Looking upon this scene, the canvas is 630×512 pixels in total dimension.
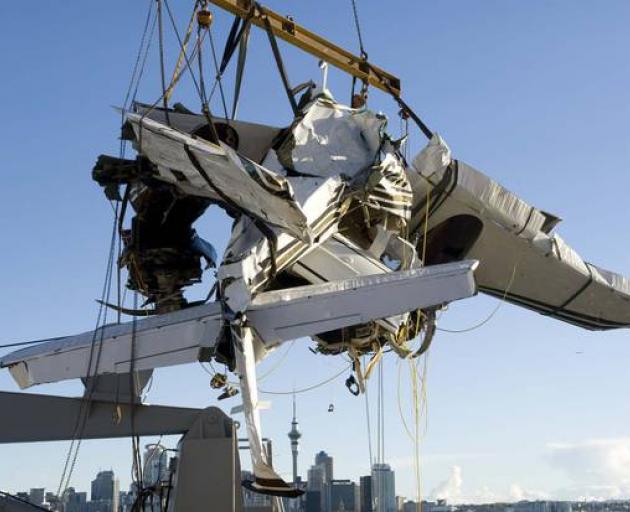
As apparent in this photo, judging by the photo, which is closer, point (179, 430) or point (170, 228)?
point (179, 430)

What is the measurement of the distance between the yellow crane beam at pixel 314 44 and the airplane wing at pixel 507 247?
4.41 m

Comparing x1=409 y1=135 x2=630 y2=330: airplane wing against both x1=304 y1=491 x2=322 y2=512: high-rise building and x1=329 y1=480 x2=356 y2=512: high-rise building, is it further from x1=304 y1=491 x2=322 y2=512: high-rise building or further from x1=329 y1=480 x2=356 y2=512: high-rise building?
x1=329 y1=480 x2=356 y2=512: high-rise building

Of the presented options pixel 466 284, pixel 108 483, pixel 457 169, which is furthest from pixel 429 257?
pixel 108 483

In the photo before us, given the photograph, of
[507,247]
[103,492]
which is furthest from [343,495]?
[507,247]

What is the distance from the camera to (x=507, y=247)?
20.4 metres

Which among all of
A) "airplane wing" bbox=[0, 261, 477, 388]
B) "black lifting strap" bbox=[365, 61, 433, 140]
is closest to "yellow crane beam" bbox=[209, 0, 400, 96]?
"black lifting strap" bbox=[365, 61, 433, 140]

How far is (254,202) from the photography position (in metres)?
12.6

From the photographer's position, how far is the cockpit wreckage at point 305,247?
12938mm

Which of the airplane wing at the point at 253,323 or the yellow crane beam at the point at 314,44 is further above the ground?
the yellow crane beam at the point at 314,44

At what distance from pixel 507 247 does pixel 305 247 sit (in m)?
7.22

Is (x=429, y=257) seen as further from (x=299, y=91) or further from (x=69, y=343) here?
(x=69, y=343)

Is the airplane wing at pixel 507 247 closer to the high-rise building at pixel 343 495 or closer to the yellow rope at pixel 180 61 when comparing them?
the yellow rope at pixel 180 61

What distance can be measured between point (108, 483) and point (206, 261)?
4917cm

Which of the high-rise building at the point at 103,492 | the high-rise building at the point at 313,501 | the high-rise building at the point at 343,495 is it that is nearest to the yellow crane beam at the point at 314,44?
the high-rise building at the point at 103,492
